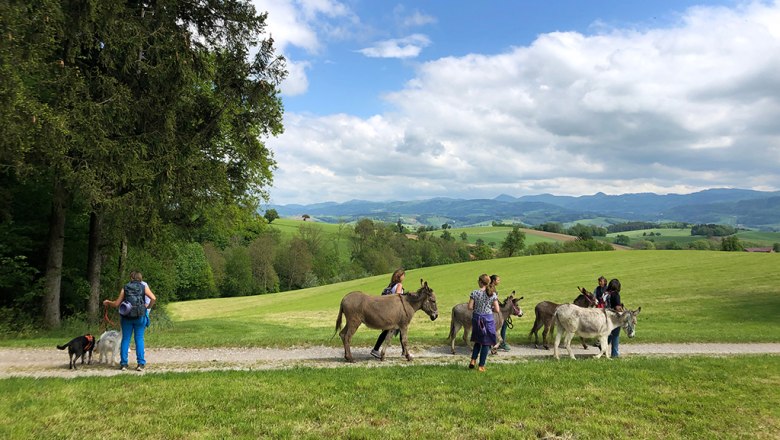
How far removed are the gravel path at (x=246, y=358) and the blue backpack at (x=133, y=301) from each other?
1.49 meters

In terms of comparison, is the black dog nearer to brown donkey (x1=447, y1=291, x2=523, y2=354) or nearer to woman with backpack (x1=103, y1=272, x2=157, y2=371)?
woman with backpack (x1=103, y1=272, x2=157, y2=371)

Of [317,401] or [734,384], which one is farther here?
[734,384]

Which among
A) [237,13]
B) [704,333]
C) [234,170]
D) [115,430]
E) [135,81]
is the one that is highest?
[237,13]

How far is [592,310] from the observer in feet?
46.3

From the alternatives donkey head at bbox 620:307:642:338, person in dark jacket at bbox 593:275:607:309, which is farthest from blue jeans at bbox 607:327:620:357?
person in dark jacket at bbox 593:275:607:309

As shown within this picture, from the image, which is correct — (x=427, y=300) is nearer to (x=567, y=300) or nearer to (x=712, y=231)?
(x=567, y=300)

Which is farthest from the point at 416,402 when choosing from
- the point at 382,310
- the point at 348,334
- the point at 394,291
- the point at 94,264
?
the point at 94,264

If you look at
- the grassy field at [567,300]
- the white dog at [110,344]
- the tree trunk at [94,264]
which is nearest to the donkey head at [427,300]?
the grassy field at [567,300]

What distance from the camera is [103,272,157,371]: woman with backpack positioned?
11.2m

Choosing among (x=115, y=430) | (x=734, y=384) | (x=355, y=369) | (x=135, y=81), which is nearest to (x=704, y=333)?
(x=734, y=384)

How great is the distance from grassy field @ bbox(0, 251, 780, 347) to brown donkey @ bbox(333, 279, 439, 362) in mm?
3363

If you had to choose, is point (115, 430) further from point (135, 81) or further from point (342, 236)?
point (342, 236)

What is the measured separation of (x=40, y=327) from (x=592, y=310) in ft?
70.4

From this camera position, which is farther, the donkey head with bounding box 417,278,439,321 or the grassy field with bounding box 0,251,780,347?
the grassy field with bounding box 0,251,780,347
